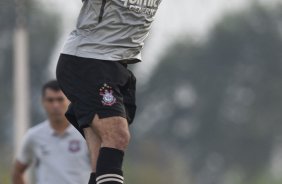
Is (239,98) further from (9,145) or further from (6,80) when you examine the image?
(9,145)

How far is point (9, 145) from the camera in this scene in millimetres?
49500

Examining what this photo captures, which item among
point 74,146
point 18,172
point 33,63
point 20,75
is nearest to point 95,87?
point 74,146

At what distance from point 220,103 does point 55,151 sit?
50217 millimetres

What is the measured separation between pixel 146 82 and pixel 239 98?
7405 millimetres

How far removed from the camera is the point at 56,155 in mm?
12031

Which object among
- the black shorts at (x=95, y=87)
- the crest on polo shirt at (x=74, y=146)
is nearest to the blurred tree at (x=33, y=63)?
the crest on polo shirt at (x=74, y=146)

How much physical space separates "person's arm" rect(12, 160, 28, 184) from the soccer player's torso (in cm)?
383

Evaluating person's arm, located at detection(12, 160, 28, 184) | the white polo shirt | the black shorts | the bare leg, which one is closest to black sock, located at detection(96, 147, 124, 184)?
the bare leg

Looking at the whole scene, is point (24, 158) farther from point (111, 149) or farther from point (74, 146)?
point (111, 149)

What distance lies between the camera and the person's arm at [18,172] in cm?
1218

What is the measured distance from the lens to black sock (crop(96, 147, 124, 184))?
26.7 ft

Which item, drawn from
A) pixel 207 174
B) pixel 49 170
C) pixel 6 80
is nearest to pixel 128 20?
pixel 49 170

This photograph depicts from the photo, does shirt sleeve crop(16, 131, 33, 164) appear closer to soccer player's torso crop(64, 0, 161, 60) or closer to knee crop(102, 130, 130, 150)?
soccer player's torso crop(64, 0, 161, 60)

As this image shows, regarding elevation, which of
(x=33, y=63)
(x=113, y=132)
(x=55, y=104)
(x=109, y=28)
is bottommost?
(x=33, y=63)
